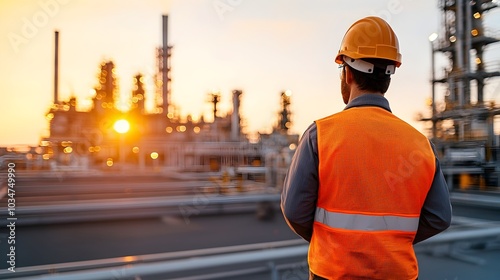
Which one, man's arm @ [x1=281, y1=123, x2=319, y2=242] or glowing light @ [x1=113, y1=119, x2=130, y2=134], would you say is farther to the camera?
glowing light @ [x1=113, y1=119, x2=130, y2=134]

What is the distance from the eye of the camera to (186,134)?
96.6ft

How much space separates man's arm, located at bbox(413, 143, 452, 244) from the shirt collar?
30 centimetres

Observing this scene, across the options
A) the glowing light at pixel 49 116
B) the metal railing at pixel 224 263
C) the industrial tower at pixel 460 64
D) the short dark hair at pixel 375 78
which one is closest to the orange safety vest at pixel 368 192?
the short dark hair at pixel 375 78

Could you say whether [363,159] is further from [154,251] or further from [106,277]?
[154,251]

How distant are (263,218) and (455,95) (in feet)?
59.7

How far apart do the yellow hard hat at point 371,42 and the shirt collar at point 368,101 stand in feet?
0.48

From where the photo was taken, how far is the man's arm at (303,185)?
1422 mm

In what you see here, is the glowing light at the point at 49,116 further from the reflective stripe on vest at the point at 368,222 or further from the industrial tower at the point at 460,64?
the reflective stripe on vest at the point at 368,222

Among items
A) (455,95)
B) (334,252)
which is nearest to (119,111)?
(455,95)

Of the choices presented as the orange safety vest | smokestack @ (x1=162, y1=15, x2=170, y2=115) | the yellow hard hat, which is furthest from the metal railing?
smokestack @ (x1=162, y1=15, x2=170, y2=115)

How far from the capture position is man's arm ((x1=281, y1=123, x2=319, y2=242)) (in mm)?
1422

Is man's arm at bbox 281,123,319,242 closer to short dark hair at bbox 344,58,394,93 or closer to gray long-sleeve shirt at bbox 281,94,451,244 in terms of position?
gray long-sleeve shirt at bbox 281,94,451,244

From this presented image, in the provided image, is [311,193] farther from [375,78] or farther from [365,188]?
[375,78]

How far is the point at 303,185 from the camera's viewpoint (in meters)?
1.43
